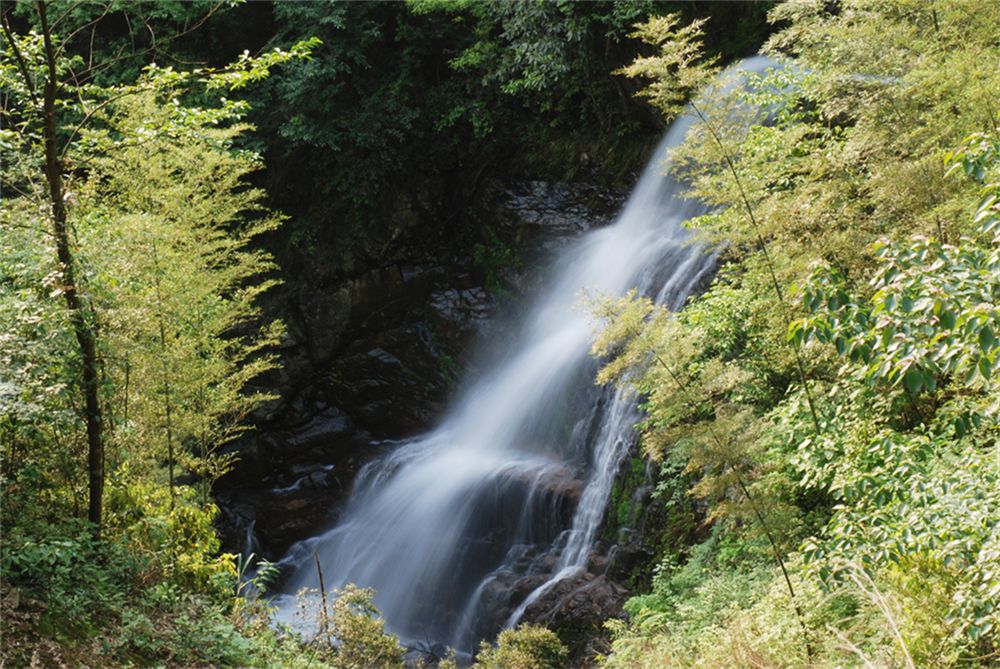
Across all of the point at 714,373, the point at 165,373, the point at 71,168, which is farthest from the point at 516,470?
the point at 71,168

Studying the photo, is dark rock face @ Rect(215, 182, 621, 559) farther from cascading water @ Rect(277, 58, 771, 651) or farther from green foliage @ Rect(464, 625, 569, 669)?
green foliage @ Rect(464, 625, 569, 669)

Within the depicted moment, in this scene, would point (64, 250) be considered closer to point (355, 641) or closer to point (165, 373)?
point (165, 373)

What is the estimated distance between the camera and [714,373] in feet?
16.2

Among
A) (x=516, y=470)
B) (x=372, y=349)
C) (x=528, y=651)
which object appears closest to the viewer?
(x=528, y=651)

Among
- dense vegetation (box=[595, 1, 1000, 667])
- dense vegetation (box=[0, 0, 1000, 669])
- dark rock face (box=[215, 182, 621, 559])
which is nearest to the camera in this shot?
dense vegetation (box=[0, 0, 1000, 669])

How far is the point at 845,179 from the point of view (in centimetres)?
548

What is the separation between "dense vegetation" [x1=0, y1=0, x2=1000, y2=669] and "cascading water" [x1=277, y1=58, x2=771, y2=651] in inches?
58.9

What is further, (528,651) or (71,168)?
(528,651)

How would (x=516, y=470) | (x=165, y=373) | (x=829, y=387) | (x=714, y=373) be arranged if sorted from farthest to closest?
(x=516, y=470) < (x=165, y=373) < (x=829, y=387) < (x=714, y=373)

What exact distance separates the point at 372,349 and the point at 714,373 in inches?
400

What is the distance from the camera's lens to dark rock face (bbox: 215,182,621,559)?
1318cm

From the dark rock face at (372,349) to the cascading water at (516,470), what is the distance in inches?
26.7

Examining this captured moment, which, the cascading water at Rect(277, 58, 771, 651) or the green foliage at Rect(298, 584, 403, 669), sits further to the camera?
the cascading water at Rect(277, 58, 771, 651)

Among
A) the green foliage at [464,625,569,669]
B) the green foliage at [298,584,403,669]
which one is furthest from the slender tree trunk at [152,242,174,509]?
the green foliage at [464,625,569,669]
